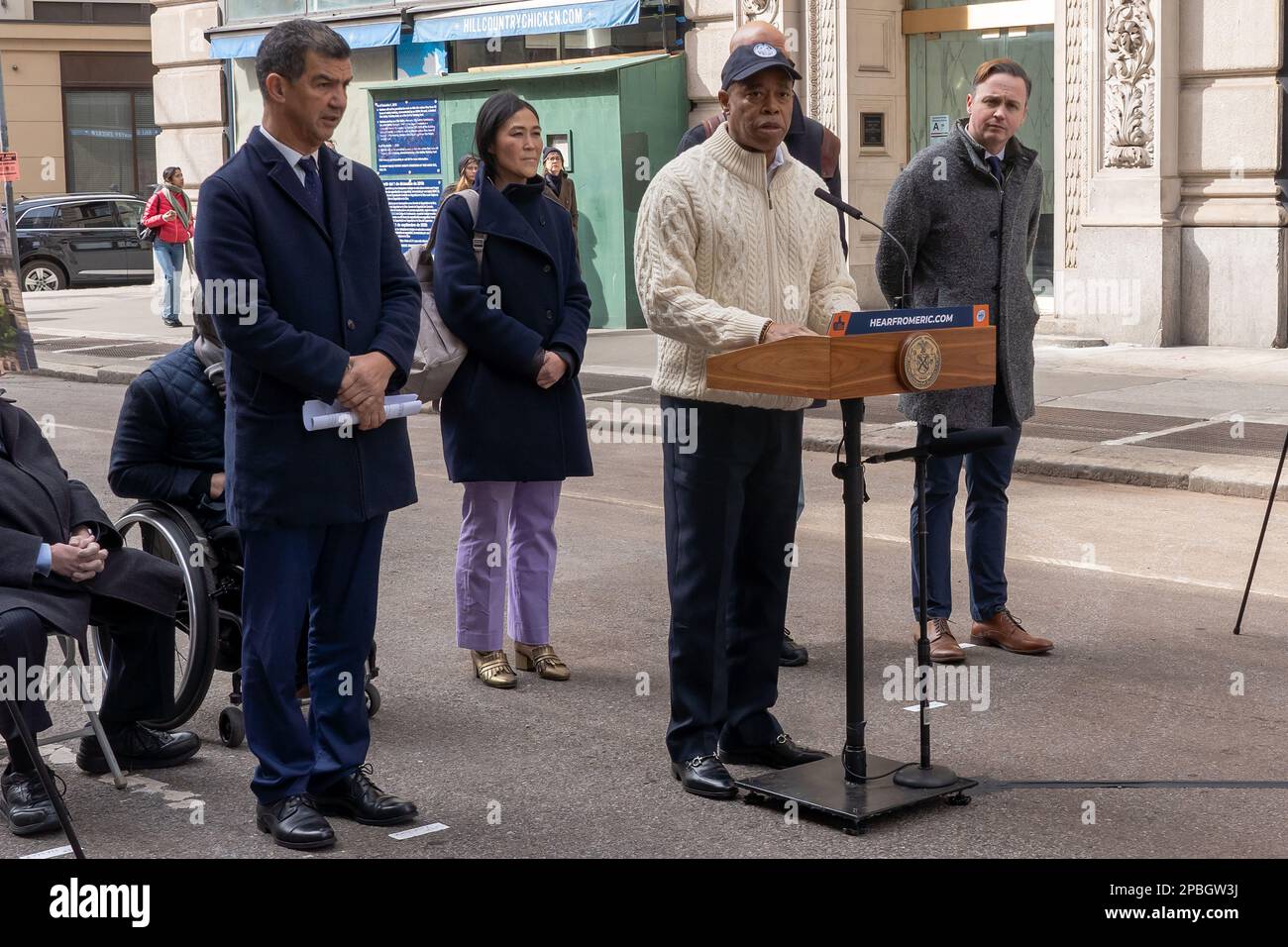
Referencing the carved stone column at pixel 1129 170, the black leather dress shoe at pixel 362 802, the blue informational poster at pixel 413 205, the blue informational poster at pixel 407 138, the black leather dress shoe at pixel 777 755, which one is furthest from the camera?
the blue informational poster at pixel 413 205

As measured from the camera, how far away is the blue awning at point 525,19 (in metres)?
18.3

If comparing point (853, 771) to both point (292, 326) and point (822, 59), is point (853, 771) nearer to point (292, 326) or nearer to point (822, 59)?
point (292, 326)

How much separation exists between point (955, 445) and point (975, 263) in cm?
183

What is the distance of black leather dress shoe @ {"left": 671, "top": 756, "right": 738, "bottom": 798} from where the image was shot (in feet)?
16.1

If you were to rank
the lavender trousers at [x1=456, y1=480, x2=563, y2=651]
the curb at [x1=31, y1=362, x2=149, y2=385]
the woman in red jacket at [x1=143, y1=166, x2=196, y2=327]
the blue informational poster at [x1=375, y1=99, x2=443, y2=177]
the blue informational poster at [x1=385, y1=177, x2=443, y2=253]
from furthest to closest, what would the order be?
the woman in red jacket at [x1=143, y1=166, x2=196, y2=327] → the blue informational poster at [x1=385, y1=177, x2=443, y2=253] → the blue informational poster at [x1=375, y1=99, x2=443, y2=177] → the curb at [x1=31, y1=362, x2=149, y2=385] → the lavender trousers at [x1=456, y1=480, x2=563, y2=651]

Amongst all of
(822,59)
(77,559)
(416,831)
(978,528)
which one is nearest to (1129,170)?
(822,59)

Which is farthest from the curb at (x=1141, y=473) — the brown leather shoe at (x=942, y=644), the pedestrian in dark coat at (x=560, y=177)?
the pedestrian in dark coat at (x=560, y=177)

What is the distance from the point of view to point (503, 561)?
636 cm

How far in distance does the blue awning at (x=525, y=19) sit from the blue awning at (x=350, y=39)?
0.37 metres

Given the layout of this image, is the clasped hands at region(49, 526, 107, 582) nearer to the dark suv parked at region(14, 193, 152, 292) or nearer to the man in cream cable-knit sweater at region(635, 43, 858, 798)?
the man in cream cable-knit sweater at region(635, 43, 858, 798)

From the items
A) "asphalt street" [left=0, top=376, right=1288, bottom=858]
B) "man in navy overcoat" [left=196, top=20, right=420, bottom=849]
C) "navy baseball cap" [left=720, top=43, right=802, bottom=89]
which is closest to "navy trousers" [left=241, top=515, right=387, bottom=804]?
"man in navy overcoat" [left=196, top=20, right=420, bottom=849]

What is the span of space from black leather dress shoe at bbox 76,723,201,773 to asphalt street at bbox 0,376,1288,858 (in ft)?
0.18

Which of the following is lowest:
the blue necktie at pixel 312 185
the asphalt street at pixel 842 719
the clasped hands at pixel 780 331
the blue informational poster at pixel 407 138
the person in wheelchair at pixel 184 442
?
the asphalt street at pixel 842 719

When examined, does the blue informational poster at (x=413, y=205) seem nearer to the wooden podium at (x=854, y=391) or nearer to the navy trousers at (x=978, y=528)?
the navy trousers at (x=978, y=528)
